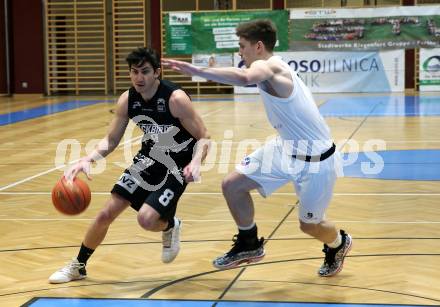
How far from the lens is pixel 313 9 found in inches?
946

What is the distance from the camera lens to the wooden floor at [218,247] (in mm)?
5223

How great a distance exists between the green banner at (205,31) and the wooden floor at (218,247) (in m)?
13.0

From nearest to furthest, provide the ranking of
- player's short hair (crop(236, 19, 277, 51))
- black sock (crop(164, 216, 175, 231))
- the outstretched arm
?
the outstretched arm, player's short hair (crop(236, 19, 277, 51)), black sock (crop(164, 216, 175, 231))

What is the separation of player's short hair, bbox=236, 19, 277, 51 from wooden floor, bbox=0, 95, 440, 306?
165cm

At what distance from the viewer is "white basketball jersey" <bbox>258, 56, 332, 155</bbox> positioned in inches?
204

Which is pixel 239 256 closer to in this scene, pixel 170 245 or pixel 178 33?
pixel 170 245

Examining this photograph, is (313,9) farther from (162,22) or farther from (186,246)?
(186,246)

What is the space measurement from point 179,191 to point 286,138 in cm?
84

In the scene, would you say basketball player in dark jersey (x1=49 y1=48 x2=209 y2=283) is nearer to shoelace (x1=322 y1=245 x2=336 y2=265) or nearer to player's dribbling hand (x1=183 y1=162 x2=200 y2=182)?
player's dribbling hand (x1=183 y1=162 x2=200 y2=182)

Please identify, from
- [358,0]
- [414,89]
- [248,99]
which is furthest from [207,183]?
[358,0]

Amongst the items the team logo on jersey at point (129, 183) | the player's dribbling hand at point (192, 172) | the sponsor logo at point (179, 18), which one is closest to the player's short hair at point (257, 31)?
the player's dribbling hand at point (192, 172)

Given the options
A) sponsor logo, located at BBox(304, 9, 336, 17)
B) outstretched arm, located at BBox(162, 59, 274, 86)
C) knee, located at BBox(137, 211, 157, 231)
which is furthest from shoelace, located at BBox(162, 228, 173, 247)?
sponsor logo, located at BBox(304, 9, 336, 17)

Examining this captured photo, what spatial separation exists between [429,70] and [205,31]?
6.90 m

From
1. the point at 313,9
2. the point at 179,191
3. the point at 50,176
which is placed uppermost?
the point at 313,9
